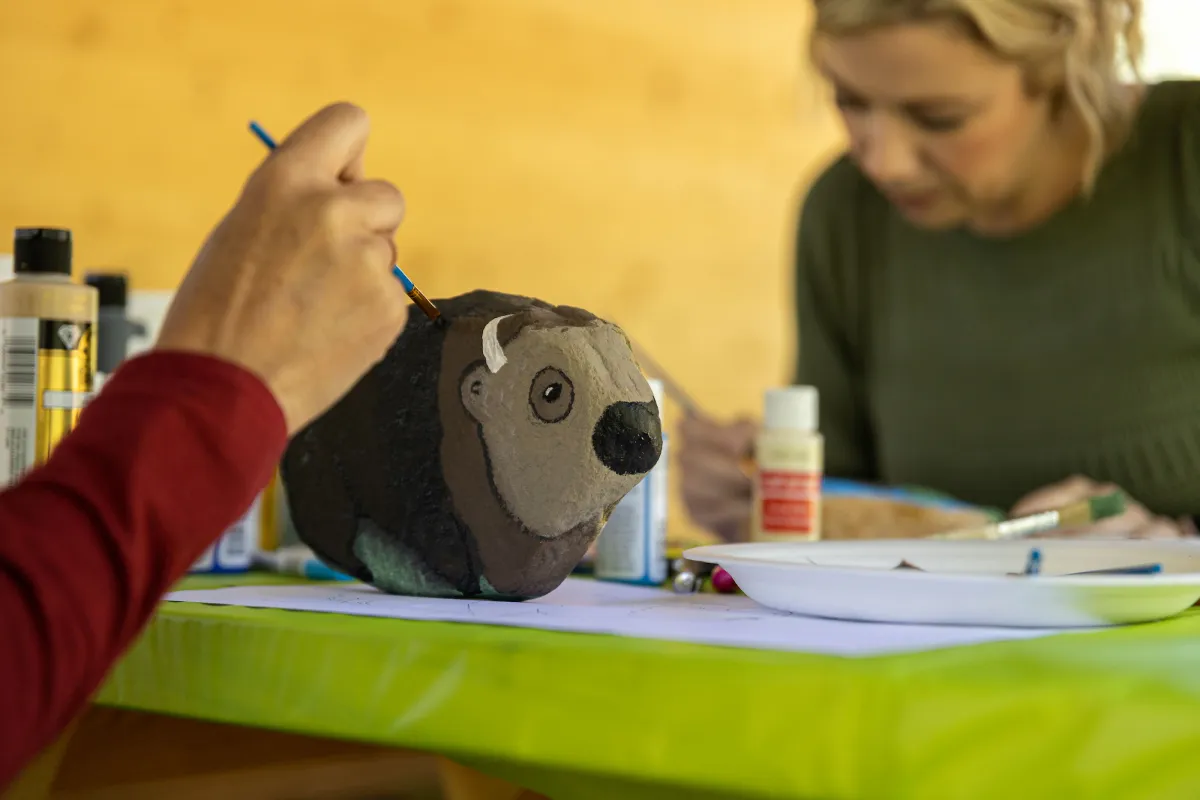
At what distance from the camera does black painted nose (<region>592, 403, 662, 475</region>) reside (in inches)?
23.8

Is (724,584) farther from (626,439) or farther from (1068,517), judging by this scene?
(1068,517)

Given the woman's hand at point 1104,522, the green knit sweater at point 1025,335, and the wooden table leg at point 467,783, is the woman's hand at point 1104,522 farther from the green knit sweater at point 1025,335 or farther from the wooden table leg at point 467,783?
the wooden table leg at point 467,783

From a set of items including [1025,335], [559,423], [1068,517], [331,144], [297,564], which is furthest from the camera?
[1025,335]

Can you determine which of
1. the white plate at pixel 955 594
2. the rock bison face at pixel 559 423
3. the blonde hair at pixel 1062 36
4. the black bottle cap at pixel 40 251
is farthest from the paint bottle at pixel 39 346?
the blonde hair at pixel 1062 36

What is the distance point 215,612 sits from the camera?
562 mm

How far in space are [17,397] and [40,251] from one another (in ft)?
0.28

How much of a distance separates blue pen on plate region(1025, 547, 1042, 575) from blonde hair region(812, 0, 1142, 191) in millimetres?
672

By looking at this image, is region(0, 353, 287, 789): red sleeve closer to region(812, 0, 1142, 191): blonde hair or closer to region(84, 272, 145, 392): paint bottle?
region(84, 272, 145, 392): paint bottle

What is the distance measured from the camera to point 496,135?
1.91 metres

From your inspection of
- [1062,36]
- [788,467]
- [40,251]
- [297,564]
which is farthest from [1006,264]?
[40,251]

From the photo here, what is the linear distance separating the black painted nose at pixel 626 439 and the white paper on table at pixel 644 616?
0.07 m

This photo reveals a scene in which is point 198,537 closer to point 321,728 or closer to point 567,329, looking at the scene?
point 321,728

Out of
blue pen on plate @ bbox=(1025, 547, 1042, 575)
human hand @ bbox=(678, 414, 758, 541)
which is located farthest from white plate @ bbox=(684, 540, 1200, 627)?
human hand @ bbox=(678, 414, 758, 541)

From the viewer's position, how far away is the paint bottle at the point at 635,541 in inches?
31.6
